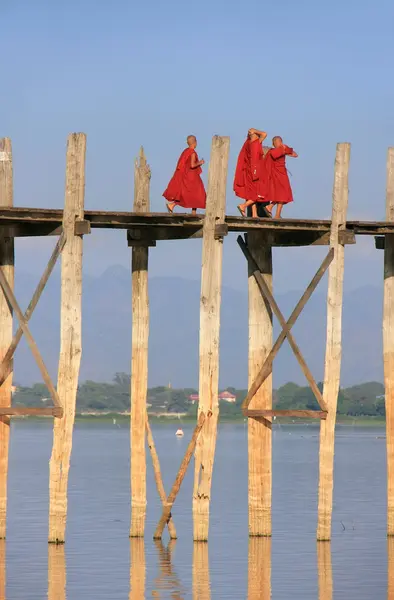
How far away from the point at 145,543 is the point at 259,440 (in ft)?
9.45


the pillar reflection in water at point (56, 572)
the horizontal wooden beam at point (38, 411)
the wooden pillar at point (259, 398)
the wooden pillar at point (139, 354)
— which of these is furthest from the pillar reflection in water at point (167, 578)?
the horizontal wooden beam at point (38, 411)

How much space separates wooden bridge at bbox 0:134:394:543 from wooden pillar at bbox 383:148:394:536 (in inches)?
0.6

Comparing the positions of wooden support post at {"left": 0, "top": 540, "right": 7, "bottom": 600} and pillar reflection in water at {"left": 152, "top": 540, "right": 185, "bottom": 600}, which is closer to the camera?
wooden support post at {"left": 0, "top": 540, "right": 7, "bottom": 600}

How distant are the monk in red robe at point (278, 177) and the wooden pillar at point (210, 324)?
1481mm

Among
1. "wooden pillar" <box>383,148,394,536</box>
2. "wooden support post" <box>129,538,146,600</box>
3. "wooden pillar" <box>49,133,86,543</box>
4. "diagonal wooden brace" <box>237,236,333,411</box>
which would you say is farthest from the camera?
"wooden pillar" <box>383,148,394,536</box>

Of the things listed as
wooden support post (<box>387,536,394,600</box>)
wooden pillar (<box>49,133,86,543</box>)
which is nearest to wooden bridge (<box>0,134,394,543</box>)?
wooden pillar (<box>49,133,86,543</box>)

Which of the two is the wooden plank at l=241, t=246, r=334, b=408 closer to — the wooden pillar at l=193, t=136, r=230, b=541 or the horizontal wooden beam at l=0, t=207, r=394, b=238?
the horizontal wooden beam at l=0, t=207, r=394, b=238

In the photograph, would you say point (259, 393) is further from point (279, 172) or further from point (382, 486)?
Answer: point (382, 486)

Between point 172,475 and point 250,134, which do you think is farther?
point 172,475

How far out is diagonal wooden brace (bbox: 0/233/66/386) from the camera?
25.4 meters

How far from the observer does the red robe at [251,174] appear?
88.7 ft

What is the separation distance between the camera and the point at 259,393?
2748cm

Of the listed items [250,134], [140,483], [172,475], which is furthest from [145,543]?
[172,475]

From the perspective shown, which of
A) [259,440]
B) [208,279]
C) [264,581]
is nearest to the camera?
[264,581]
